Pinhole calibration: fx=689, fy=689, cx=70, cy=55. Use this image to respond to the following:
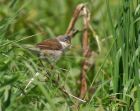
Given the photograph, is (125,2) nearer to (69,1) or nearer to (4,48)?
(4,48)

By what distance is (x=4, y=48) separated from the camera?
5.07 metres

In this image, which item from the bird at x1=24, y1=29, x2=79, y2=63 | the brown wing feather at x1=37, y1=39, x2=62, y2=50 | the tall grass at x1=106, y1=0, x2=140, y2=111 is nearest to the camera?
the tall grass at x1=106, y1=0, x2=140, y2=111

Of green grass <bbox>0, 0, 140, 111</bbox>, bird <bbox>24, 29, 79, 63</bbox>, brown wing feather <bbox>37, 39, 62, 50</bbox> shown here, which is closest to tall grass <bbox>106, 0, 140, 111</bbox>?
green grass <bbox>0, 0, 140, 111</bbox>

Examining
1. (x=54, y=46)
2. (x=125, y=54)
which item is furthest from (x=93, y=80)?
(x=54, y=46)

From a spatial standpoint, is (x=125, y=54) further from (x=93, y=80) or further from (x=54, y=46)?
(x=54, y=46)

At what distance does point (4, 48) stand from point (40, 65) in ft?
1.19

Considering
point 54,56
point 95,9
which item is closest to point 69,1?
point 95,9

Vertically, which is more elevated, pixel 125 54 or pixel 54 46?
pixel 125 54

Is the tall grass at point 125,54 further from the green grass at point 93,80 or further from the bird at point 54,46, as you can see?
the bird at point 54,46

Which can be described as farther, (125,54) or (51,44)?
(51,44)

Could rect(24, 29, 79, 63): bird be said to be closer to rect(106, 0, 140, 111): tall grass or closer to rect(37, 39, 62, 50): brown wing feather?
rect(37, 39, 62, 50): brown wing feather

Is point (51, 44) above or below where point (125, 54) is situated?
below

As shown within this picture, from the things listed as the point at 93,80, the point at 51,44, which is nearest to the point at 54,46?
the point at 51,44

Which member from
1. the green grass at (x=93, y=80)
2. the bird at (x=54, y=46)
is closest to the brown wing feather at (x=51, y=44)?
the bird at (x=54, y=46)
